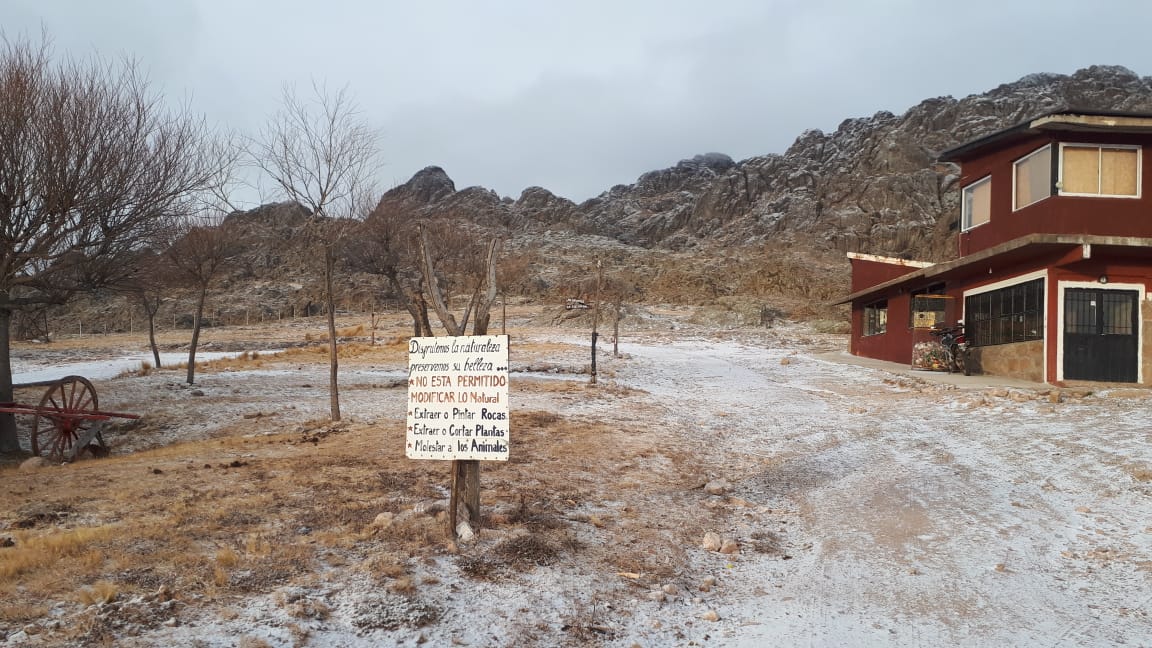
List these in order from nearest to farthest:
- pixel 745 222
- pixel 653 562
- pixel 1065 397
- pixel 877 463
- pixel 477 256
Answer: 1. pixel 653 562
2. pixel 877 463
3. pixel 1065 397
4. pixel 477 256
5. pixel 745 222

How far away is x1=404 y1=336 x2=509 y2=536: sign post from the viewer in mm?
5383

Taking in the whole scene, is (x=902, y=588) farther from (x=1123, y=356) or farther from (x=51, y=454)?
(x=1123, y=356)

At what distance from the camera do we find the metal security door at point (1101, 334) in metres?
15.3

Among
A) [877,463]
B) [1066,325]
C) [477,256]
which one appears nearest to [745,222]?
[477,256]

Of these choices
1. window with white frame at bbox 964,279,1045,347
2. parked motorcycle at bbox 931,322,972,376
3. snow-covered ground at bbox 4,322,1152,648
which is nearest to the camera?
snow-covered ground at bbox 4,322,1152,648

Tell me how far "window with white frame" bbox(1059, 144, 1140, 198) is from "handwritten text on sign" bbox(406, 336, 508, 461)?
52.3 ft

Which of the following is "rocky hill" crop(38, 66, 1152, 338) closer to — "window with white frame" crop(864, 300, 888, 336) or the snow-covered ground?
the snow-covered ground

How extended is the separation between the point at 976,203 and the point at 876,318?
766 centimetres

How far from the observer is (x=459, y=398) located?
5.50 metres

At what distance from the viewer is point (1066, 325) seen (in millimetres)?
15469

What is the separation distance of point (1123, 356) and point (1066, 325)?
1365 millimetres

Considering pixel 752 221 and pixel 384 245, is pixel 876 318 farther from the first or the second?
pixel 752 221

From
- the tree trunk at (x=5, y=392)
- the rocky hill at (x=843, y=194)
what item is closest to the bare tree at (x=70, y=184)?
the tree trunk at (x=5, y=392)

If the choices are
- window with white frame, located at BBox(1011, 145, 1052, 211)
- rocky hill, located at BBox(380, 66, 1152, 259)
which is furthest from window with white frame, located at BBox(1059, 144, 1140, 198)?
rocky hill, located at BBox(380, 66, 1152, 259)
